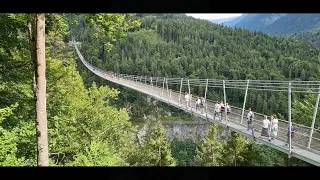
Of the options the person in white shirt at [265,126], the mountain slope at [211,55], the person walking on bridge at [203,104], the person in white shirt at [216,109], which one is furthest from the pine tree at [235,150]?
the mountain slope at [211,55]

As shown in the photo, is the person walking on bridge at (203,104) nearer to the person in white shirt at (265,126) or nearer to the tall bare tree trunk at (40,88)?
the person in white shirt at (265,126)

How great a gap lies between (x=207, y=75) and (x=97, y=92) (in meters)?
87.4

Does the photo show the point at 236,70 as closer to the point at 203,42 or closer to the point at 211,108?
the point at 203,42

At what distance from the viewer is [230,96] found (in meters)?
89.1

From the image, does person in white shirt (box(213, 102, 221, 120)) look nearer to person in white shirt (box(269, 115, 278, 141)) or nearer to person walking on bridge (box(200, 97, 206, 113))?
person walking on bridge (box(200, 97, 206, 113))

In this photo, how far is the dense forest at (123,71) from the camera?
11.4 meters

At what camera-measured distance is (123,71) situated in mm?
129750

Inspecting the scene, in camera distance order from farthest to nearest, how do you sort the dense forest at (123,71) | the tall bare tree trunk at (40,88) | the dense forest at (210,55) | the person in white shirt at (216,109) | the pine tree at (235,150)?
the dense forest at (210,55), the pine tree at (235,150), the person in white shirt at (216,109), the dense forest at (123,71), the tall bare tree trunk at (40,88)

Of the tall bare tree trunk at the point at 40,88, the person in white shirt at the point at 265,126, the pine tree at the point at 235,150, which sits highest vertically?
the tall bare tree trunk at the point at 40,88

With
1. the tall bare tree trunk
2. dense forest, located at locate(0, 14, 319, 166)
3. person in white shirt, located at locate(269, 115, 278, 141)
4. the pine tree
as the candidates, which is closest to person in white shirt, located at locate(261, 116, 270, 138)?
person in white shirt, located at locate(269, 115, 278, 141)

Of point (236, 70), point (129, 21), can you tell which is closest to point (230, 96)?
point (236, 70)

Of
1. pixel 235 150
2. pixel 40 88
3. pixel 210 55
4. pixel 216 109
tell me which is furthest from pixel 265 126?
pixel 210 55

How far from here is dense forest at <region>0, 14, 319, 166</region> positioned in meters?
11.4

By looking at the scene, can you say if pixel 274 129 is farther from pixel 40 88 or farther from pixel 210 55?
pixel 210 55
